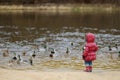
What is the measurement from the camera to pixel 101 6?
86.4 m

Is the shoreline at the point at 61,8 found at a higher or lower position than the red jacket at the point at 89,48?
lower

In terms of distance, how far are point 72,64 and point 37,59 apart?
3144 millimetres

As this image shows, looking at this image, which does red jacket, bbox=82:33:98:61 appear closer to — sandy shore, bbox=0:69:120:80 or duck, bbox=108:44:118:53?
sandy shore, bbox=0:69:120:80

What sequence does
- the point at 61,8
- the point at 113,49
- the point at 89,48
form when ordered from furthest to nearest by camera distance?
the point at 61,8 → the point at 113,49 → the point at 89,48

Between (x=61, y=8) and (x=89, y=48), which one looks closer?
(x=89, y=48)

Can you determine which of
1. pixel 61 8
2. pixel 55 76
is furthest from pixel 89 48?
pixel 61 8

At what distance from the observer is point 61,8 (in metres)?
84.1

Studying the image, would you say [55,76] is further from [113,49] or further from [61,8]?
[61,8]

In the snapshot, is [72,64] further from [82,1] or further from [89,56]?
[82,1]

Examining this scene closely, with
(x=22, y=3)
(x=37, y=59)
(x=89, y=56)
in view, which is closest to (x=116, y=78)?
(x=89, y=56)

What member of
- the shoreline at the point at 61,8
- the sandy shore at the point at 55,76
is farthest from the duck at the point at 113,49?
the shoreline at the point at 61,8

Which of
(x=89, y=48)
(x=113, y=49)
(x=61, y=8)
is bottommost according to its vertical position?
(x=61, y=8)

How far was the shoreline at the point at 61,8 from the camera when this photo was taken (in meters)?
83.5

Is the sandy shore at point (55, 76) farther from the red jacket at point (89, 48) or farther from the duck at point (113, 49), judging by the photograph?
the duck at point (113, 49)
